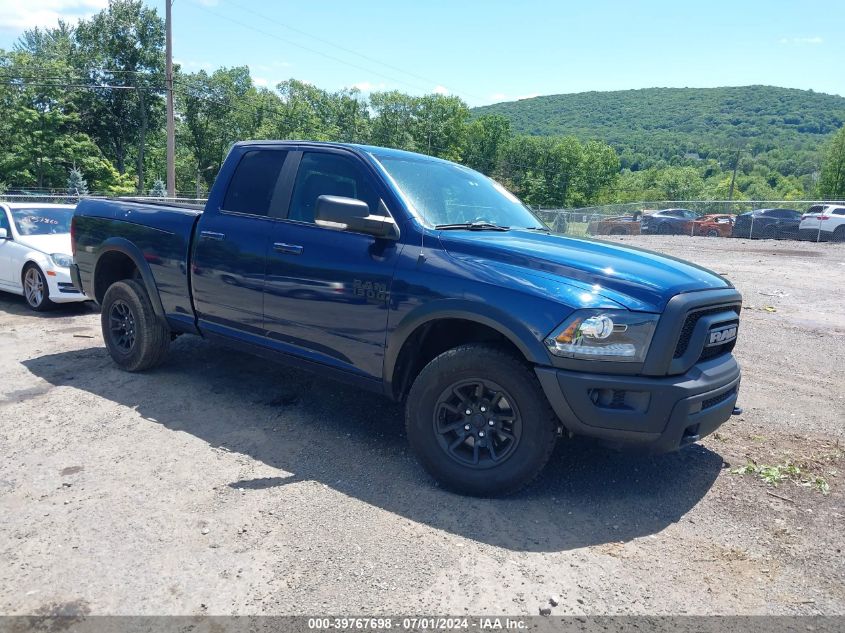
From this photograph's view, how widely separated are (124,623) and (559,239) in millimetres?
3124

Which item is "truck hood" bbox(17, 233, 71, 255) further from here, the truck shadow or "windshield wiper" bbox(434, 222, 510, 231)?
"windshield wiper" bbox(434, 222, 510, 231)

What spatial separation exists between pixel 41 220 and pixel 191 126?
60.7 metres

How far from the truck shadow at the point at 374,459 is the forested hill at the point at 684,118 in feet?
470

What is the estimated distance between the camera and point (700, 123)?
156 meters

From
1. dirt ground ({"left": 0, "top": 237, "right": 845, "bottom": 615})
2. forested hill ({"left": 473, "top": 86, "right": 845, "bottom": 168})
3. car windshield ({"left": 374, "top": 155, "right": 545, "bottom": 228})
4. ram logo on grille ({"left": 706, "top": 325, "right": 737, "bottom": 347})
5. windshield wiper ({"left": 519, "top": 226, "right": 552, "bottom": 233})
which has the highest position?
forested hill ({"left": 473, "top": 86, "right": 845, "bottom": 168})

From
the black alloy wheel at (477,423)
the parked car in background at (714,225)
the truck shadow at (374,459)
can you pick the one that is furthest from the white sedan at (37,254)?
the parked car in background at (714,225)

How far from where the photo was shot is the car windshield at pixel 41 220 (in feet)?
31.4

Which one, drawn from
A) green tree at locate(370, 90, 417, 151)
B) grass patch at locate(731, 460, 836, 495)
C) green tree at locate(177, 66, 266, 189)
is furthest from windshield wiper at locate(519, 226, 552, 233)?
green tree at locate(370, 90, 417, 151)

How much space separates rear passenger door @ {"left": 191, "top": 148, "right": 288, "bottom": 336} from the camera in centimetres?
475

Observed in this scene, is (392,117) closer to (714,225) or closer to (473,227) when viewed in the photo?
(714,225)

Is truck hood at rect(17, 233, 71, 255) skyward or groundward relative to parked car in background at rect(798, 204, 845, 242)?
groundward

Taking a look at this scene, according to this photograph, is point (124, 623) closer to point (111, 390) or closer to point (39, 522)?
point (39, 522)

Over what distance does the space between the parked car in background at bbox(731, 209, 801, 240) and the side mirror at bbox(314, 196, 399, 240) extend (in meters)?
28.7

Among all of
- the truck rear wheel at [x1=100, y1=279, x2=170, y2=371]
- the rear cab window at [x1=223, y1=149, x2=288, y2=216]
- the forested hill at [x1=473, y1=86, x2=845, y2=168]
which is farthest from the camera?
the forested hill at [x1=473, y1=86, x2=845, y2=168]
